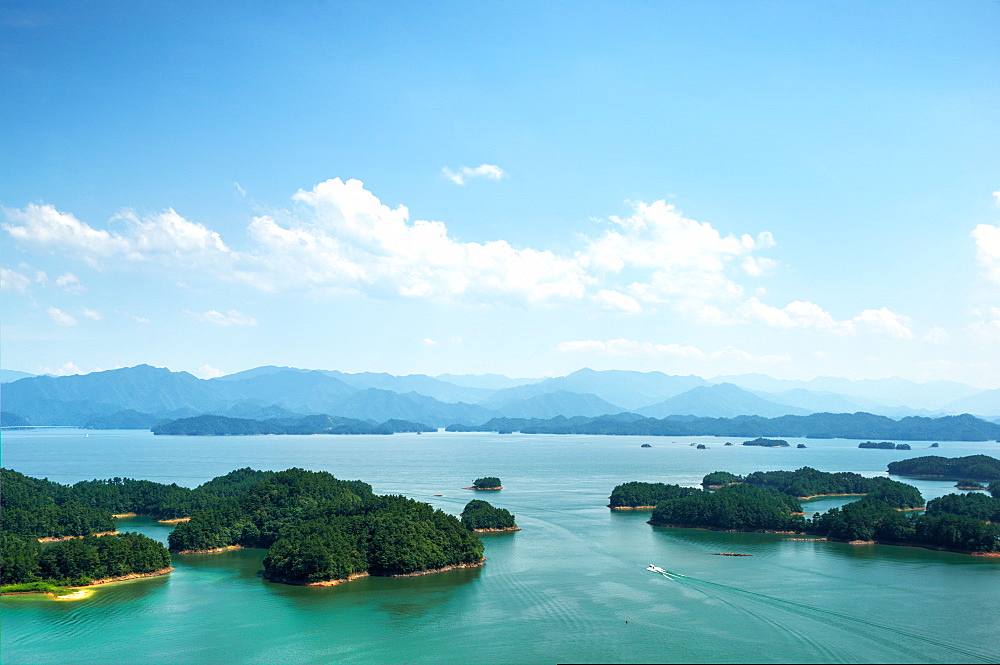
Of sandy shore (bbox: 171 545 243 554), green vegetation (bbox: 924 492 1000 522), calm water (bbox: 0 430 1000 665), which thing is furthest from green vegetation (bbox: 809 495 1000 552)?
sandy shore (bbox: 171 545 243 554)

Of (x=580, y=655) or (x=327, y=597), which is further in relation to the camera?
(x=327, y=597)

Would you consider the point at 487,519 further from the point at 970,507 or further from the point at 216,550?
the point at 970,507

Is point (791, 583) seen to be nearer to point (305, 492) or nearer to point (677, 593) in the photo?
point (677, 593)

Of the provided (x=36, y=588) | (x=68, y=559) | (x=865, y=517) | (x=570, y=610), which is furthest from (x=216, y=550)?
(x=865, y=517)

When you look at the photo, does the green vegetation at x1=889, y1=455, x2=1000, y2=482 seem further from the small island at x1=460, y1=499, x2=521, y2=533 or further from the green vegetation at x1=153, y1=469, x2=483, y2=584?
the green vegetation at x1=153, y1=469, x2=483, y2=584

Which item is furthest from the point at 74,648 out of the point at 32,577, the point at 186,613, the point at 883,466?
the point at 883,466
